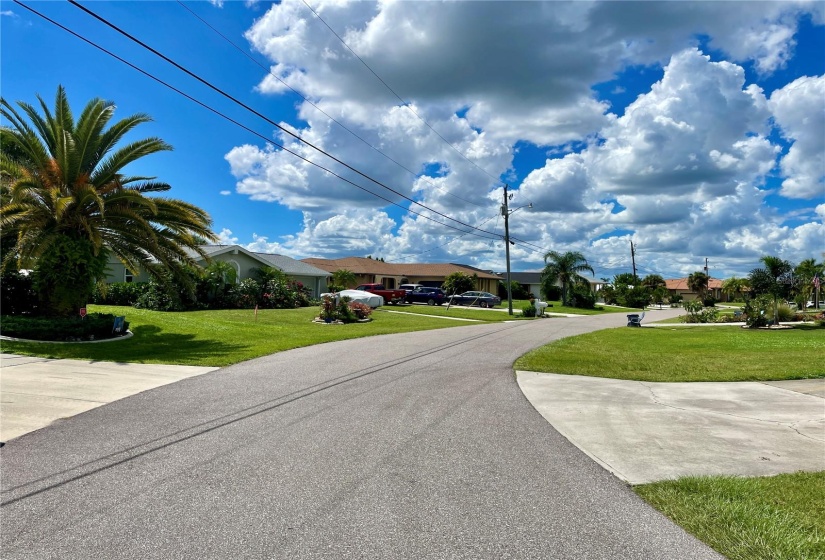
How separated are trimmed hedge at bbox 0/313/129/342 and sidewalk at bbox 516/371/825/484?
11.5 metres

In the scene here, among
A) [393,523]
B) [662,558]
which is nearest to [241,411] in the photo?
[393,523]

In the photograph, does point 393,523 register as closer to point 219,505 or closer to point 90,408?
point 219,505

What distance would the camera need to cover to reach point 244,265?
118 ft

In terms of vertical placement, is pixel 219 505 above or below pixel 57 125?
below

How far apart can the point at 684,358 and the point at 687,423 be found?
7.82m

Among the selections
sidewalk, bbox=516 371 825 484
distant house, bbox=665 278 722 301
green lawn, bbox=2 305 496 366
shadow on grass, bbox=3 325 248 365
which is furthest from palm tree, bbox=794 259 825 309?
shadow on grass, bbox=3 325 248 365

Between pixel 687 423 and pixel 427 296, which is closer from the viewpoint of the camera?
pixel 687 423

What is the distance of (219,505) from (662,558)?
340 centimetres

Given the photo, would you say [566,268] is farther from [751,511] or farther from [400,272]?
[751,511]

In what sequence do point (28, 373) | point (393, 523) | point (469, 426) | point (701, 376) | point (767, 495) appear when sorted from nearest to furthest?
point (393, 523), point (767, 495), point (469, 426), point (28, 373), point (701, 376)

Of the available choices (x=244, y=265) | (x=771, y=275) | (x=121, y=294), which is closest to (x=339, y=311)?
(x=121, y=294)

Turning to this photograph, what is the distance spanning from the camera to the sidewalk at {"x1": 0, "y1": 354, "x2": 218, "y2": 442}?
23.6 feet

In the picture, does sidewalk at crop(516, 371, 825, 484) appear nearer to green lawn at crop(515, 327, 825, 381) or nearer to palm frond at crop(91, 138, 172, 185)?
green lawn at crop(515, 327, 825, 381)

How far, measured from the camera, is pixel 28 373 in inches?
396
